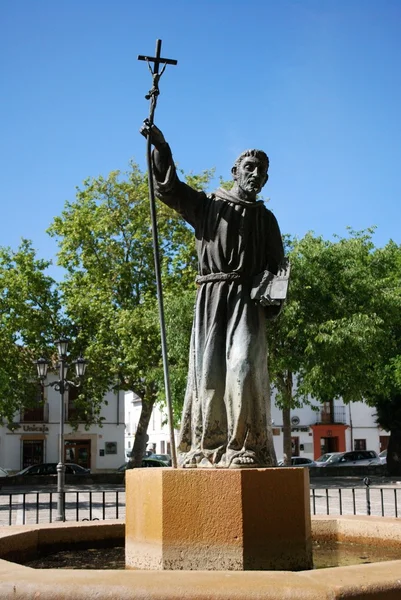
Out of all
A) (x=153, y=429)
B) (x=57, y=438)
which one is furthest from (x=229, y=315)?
(x=153, y=429)

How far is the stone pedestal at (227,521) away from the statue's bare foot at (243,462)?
27cm

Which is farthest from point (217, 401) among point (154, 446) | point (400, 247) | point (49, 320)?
point (154, 446)

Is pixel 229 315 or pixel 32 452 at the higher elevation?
pixel 229 315

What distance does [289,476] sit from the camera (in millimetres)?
5184

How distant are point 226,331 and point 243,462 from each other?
3.57ft

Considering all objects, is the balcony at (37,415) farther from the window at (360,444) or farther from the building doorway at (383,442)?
the building doorway at (383,442)

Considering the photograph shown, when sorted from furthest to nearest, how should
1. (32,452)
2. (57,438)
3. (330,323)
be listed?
(57,438) < (32,452) < (330,323)

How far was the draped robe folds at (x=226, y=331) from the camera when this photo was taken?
18.3ft

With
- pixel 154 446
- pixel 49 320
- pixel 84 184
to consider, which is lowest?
pixel 154 446

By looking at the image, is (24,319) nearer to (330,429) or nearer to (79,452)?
(79,452)

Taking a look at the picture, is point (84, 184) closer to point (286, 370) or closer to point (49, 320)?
point (49, 320)

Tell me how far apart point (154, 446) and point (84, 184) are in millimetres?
34959

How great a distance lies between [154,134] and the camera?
5883 mm

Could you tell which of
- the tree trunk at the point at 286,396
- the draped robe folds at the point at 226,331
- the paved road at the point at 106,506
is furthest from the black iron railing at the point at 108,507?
the draped robe folds at the point at 226,331
